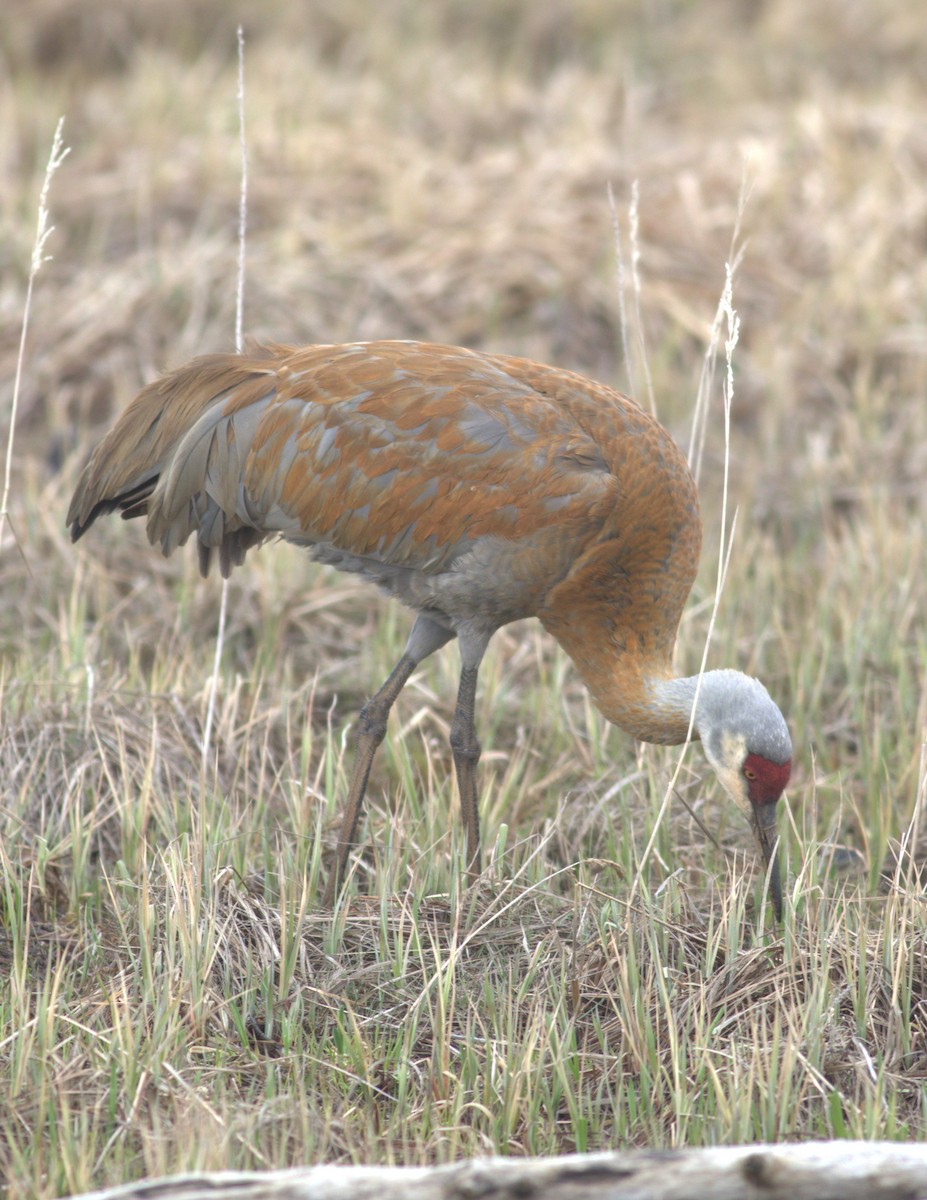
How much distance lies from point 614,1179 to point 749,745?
165 centimetres

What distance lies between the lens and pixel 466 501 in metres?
4.07

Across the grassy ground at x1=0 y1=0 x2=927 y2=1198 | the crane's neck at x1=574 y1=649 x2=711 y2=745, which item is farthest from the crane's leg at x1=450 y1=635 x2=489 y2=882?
the crane's neck at x1=574 y1=649 x2=711 y2=745

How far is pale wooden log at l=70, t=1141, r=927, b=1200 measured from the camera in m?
2.32

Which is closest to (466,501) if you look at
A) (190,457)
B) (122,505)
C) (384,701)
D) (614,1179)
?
(384,701)

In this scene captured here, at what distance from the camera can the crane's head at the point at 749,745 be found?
3824mm

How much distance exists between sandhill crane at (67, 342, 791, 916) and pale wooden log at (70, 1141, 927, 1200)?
4.96ft

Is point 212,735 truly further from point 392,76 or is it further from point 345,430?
point 392,76

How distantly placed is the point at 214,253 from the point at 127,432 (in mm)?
3661

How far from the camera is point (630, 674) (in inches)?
165

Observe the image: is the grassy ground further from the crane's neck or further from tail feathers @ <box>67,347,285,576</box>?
tail feathers @ <box>67,347,285,576</box>

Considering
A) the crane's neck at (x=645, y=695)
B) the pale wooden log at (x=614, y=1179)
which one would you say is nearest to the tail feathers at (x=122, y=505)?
the crane's neck at (x=645, y=695)

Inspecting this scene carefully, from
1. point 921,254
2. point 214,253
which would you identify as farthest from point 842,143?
point 214,253

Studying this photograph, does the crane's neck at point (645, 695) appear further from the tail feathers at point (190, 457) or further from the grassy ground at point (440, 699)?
the tail feathers at point (190, 457)

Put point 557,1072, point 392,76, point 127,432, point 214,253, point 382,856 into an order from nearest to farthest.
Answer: point 557,1072, point 382,856, point 127,432, point 214,253, point 392,76
